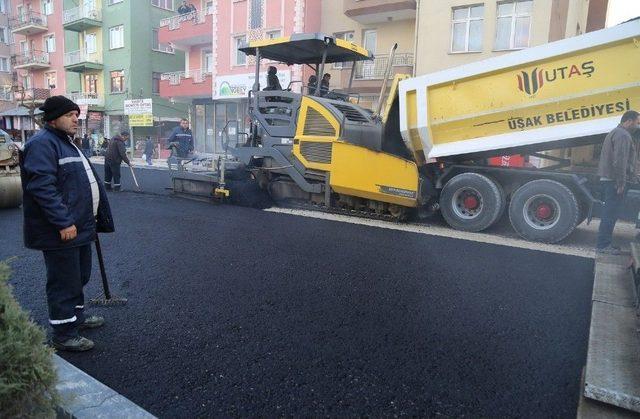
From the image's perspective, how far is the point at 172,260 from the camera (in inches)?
196

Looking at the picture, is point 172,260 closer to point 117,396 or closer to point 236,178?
point 117,396

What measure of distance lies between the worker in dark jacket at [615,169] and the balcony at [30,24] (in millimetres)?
41293

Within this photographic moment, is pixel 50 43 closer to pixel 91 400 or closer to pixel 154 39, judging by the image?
pixel 154 39

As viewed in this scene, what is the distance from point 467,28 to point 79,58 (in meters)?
27.6

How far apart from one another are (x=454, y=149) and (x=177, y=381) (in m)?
5.21

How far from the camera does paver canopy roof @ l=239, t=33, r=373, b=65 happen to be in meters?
7.45

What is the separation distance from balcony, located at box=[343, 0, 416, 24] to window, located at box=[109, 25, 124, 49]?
18.0 metres

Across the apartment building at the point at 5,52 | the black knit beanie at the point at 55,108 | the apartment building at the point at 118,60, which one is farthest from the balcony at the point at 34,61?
the black knit beanie at the point at 55,108

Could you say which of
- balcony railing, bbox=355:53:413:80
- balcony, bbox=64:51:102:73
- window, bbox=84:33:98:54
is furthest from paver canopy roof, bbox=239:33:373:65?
window, bbox=84:33:98:54

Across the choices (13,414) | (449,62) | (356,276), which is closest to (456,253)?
(356,276)

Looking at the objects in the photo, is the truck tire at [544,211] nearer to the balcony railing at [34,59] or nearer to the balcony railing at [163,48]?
the balcony railing at [163,48]

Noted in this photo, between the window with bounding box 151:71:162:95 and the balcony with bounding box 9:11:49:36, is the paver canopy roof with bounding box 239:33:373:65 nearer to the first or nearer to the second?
the window with bounding box 151:71:162:95

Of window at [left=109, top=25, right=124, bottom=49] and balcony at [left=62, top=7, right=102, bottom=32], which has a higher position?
balcony at [left=62, top=7, right=102, bottom=32]

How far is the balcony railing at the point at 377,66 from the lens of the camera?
17406 mm
